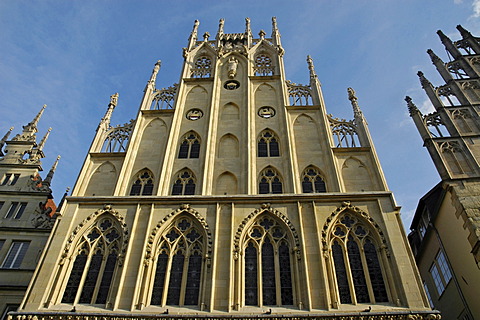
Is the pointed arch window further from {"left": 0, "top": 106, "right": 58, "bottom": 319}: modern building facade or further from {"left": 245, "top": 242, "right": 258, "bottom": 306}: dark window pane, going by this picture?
{"left": 0, "top": 106, "right": 58, "bottom": 319}: modern building facade

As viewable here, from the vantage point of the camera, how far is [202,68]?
22984mm

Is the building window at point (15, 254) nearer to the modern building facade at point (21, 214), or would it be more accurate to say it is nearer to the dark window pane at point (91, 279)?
the modern building facade at point (21, 214)

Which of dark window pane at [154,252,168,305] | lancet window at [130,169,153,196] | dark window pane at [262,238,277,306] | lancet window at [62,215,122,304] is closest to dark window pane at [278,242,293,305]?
dark window pane at [262,238,277,306]

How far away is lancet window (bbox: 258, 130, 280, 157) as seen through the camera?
17.2 metres

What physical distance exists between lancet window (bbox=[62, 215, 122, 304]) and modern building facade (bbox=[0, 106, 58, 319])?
3.20 meters

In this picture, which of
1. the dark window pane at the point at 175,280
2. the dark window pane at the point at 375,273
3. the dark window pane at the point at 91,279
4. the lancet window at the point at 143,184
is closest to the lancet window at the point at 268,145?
the lancet window at the point at 143,184

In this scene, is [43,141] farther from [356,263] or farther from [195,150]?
[356,263]

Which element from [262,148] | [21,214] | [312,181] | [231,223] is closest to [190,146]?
[262,148]

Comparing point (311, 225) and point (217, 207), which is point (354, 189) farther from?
point (217, 207)

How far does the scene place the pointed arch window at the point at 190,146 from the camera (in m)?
17.4

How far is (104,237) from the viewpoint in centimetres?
1408

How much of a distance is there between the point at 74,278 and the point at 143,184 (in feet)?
15.3

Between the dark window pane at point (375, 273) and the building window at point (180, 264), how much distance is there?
18.7 feet

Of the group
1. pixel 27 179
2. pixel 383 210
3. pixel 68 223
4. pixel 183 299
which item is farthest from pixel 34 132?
pixel 383 210
